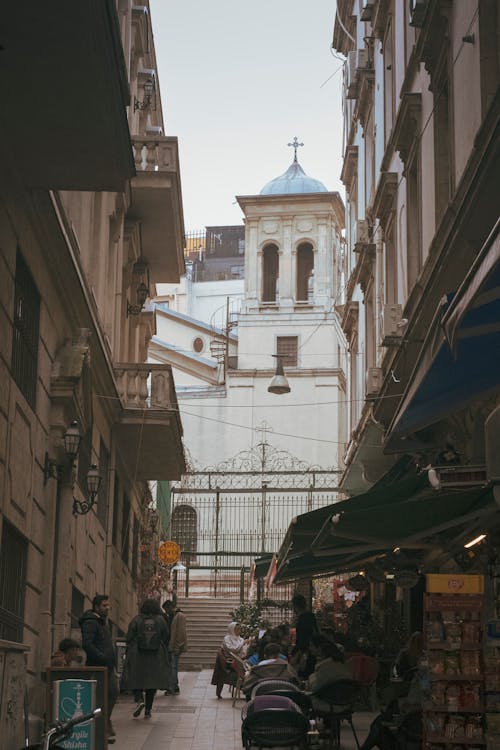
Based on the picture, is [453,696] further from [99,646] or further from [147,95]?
[147,95]

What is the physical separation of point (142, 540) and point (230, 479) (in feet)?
59.0

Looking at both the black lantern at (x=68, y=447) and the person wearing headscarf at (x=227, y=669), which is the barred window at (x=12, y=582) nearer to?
the black lantern at (x=68, y=447)

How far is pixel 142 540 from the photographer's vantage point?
3098 cm

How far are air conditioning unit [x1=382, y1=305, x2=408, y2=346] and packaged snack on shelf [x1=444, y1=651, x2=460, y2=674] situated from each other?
744 cm

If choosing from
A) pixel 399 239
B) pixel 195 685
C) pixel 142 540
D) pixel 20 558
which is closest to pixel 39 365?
pixel 20 558

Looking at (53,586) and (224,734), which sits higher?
(53,586)

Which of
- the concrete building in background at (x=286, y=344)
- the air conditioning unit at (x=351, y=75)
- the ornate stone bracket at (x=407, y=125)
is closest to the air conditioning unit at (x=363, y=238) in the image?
the air conditioning unit at (x=351, y=75)

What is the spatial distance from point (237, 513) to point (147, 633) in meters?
28.7

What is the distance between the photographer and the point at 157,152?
21703mm

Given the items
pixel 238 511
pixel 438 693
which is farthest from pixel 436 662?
pixel 238 511

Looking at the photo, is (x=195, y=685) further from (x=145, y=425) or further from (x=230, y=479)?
(x=230, y=479)

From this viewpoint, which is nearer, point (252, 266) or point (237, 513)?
point (237, 513)

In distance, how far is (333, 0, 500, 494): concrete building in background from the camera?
9508 millimetres

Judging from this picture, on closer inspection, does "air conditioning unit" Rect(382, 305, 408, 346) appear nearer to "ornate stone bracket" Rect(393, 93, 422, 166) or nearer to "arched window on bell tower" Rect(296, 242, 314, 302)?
"ornate stone bracket" Rect(393, 93, 422, 166)
